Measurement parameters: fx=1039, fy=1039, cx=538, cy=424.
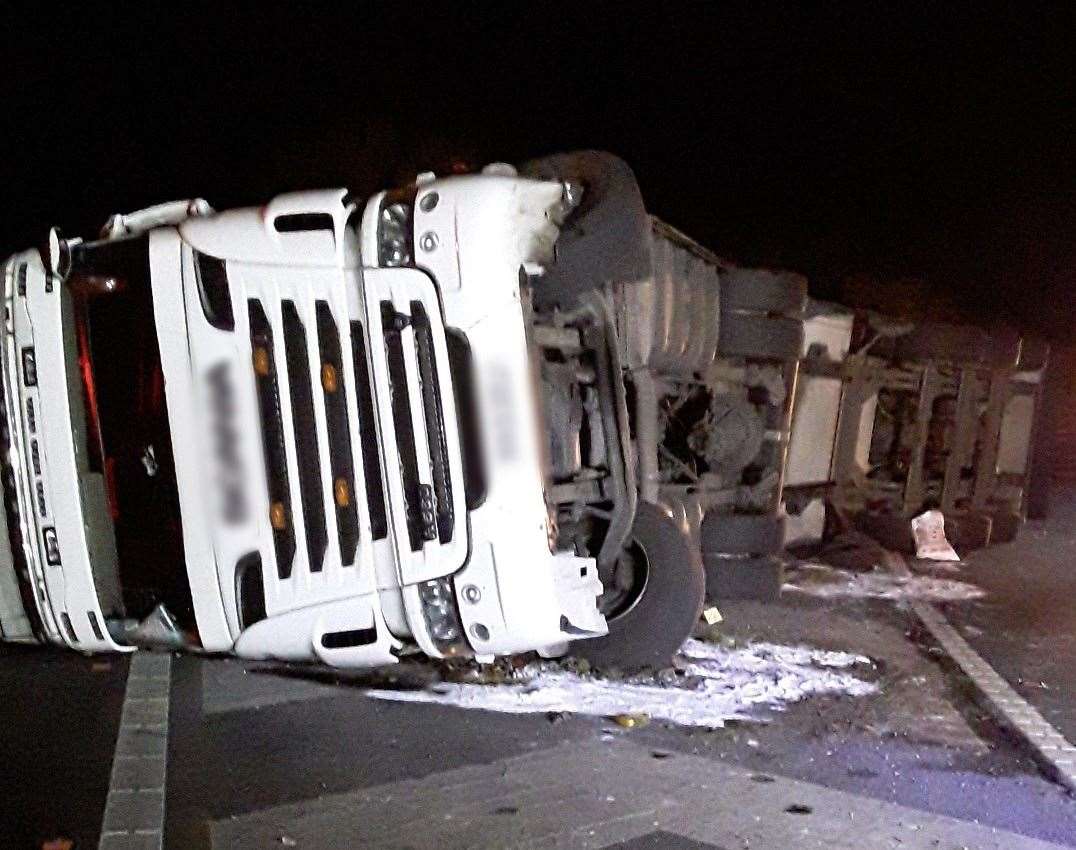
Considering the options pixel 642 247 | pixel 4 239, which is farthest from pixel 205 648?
pixel 4 239

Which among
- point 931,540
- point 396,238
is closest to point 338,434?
point 396,238

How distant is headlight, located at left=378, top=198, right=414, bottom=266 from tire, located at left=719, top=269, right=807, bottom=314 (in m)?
2.95

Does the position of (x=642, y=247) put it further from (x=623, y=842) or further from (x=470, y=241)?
(x=623, y=842)

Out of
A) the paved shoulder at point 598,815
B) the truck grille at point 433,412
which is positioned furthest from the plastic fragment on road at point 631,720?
the truck grille at point 433,412

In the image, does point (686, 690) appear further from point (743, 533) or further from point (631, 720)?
point (743, 533)

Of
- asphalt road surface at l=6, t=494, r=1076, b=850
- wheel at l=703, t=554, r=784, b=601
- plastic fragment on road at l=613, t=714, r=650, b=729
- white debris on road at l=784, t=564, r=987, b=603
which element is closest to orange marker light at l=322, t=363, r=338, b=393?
asphalt road surface at l=6, t=494, r=1076, b=850

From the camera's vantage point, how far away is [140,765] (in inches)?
146

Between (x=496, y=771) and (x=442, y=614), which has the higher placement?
(x=442, y=614)

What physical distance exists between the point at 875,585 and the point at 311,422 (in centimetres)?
513

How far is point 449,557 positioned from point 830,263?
1097 cm

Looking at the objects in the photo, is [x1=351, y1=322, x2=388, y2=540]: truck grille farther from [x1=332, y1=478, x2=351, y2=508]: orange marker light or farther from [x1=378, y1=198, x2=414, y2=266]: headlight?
[x1=378, y1=198, x2=414, y2=266]: headlight

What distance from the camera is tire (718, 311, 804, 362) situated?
21.1ft

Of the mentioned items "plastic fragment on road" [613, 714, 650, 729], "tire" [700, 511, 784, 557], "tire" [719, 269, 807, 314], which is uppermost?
"tire" [719, 269, 807, 314]

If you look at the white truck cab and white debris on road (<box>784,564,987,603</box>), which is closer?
the white truck cab
